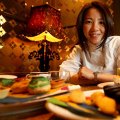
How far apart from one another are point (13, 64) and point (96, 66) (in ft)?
3.93

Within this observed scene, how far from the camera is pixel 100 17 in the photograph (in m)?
1.38

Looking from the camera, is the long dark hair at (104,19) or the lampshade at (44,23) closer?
the long dark hair at (104,19)

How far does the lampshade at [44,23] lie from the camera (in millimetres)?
2106

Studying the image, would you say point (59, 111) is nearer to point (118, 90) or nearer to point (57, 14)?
point (118, 90)

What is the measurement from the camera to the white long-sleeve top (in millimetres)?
1364

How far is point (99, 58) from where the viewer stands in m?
1.42

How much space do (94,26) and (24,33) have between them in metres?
1.27

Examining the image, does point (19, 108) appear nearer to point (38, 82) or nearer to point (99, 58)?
point (38, 82)

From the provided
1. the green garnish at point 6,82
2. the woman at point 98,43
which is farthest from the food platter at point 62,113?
the woman at point 98,43

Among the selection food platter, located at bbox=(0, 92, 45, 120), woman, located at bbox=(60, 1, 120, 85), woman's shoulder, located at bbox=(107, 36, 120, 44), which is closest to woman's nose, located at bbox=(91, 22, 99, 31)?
woman, located at bbox=(60, 1, 120, 85)

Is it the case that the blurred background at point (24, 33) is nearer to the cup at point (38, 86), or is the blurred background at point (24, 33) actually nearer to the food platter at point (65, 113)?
the cup at point (38, 86)

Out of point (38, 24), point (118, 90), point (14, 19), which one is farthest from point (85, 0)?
point (118, 90)

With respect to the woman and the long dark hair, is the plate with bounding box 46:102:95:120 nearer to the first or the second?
the woman

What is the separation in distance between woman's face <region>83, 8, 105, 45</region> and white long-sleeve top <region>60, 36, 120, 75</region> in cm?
6
